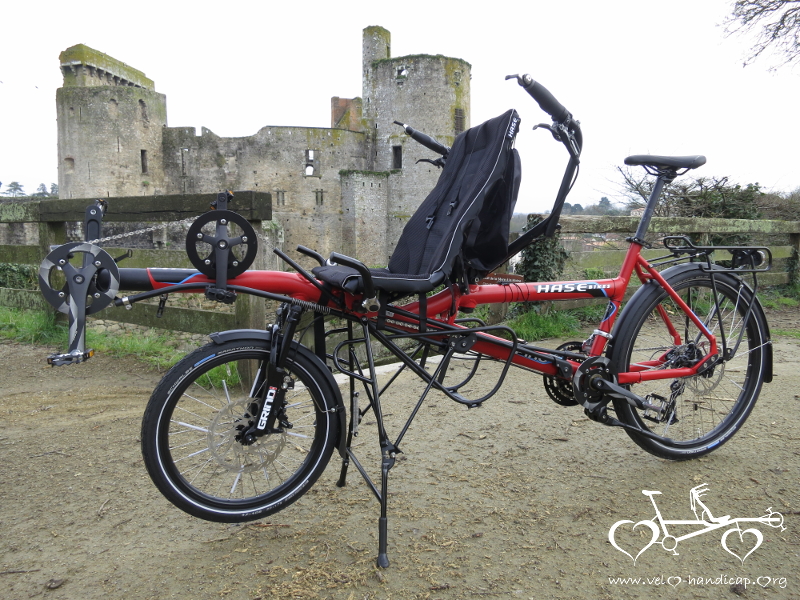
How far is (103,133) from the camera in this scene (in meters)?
27.5

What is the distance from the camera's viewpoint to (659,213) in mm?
9180

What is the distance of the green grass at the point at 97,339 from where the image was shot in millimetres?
4789

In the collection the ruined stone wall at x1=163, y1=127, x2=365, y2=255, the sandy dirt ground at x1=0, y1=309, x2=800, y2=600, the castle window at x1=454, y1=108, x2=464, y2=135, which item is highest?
the castle window at x1=454, y1=108, x2=464, y2=135

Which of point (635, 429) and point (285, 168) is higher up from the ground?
point (285, 168)

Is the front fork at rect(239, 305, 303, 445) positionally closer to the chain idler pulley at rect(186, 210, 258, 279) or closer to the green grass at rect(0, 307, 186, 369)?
the chain idler pulley at rect(186, 210, 258, 279)

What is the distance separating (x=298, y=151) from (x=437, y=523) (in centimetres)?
3174

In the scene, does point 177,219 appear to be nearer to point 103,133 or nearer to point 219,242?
point 219,242

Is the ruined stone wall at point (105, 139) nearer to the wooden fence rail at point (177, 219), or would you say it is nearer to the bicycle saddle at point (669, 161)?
the wooden fence rail at point (177, 219)

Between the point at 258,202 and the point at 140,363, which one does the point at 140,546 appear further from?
the point at 140,363

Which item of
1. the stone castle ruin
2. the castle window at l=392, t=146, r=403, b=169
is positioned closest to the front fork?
the stone castle ruin

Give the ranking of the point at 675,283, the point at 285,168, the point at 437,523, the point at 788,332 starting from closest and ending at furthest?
the point at 437,523
the point at 675,283
the point at 788,332
the point at 285,168

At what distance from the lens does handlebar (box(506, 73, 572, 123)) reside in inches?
87.0

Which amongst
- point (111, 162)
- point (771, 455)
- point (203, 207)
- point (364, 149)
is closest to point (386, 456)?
point (771, 455)

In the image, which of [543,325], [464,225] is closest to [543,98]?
[464,225]
